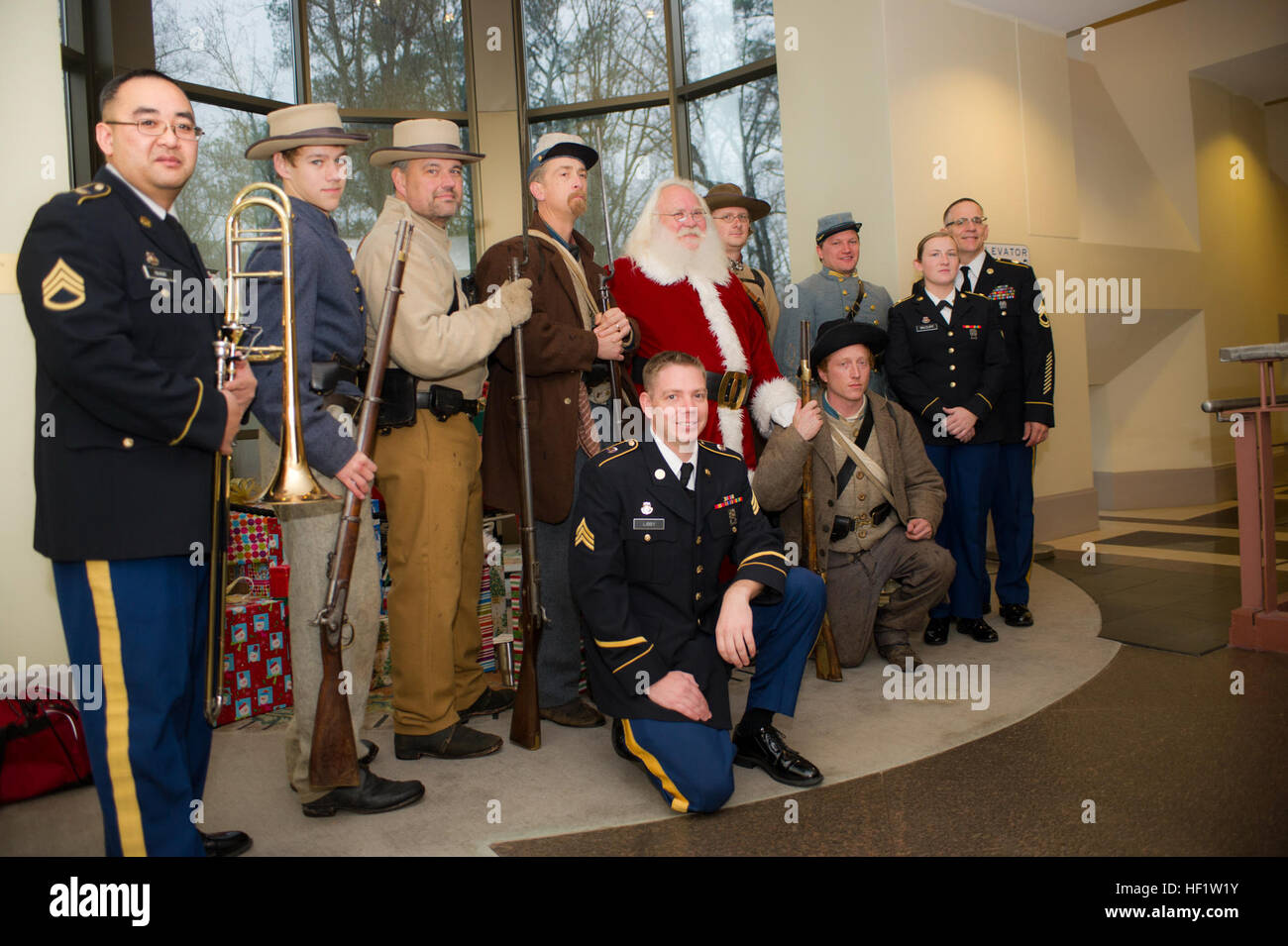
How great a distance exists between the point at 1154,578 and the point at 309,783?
13.6 feet

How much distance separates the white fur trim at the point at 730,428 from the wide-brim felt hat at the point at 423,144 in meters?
1.19

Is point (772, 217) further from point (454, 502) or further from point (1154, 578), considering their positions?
point (454, 502)

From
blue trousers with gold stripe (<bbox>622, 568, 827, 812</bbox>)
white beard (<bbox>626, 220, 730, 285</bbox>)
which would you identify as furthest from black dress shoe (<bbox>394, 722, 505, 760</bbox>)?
white beard (<bbox>626, 220, 730, 285</bbox>)

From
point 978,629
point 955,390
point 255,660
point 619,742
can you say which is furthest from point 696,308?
point 255,660

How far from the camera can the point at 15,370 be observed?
117 inches

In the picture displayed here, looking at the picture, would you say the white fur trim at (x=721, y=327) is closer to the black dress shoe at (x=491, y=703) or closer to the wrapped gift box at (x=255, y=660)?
the black dress shoe at (x=491, y=703)

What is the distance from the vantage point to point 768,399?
3467 millimetres

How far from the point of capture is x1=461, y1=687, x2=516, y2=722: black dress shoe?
3.23m

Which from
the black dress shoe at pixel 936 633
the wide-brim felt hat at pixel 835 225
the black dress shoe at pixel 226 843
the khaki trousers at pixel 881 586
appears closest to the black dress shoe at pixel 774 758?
the khaki trousers at pixel 881 586

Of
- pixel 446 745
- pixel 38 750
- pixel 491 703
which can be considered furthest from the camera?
pixel 491 703

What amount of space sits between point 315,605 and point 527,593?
2.22 ft

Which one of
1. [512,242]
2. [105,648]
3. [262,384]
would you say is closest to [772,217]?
[512,242]

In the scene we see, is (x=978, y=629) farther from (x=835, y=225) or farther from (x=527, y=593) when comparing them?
(x=527, y=593)

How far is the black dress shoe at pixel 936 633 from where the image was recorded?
3859 millimetres
